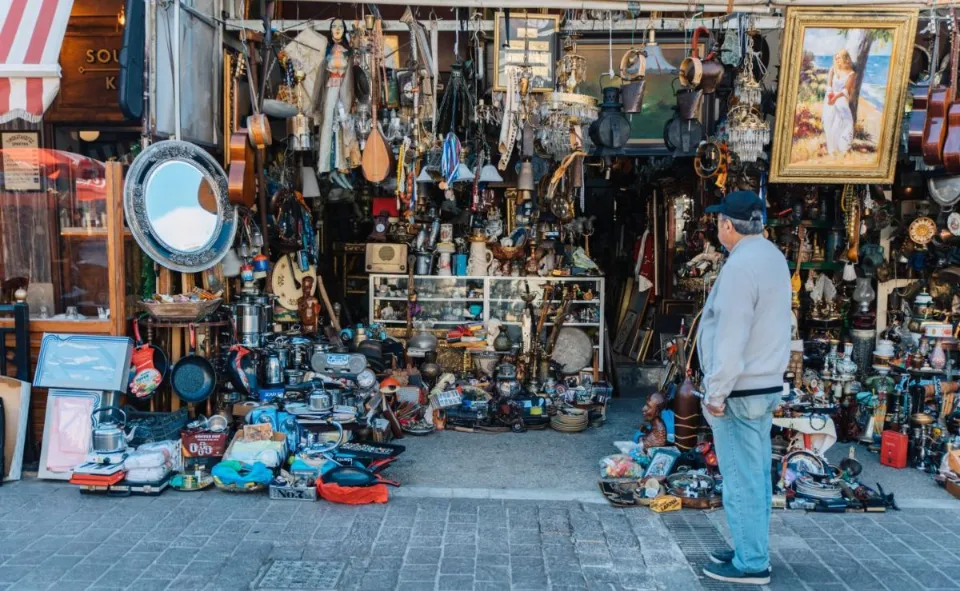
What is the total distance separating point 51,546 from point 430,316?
198 inches

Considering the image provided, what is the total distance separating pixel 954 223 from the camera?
641 centimetres

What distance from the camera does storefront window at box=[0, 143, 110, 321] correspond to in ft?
18.1

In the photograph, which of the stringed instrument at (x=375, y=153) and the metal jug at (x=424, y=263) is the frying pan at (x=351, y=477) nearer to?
the stringed instrument at (x=375, y=153)

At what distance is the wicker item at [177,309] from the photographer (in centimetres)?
530

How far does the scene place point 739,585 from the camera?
12.3ft

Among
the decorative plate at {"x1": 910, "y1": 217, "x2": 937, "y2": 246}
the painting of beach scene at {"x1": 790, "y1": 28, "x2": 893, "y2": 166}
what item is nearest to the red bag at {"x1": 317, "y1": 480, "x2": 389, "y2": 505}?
the painting of beach scene at {"x1": 790, "y1": 28, "x2": 893, "y2": 166}

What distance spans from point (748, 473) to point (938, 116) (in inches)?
137

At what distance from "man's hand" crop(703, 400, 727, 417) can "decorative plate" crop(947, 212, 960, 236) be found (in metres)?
4.14

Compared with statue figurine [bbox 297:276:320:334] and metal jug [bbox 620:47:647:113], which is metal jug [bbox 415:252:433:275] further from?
metal jug [bbox 620:47:647:113]

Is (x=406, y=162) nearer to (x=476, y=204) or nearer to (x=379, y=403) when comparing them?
(x=476, y=204)

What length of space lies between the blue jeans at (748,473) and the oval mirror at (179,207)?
4.11 metres

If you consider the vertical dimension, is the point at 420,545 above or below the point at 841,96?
below

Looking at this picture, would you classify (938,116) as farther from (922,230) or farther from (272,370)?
(272,370)

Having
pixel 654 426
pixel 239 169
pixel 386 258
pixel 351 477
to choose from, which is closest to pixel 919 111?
pixel 654 426
